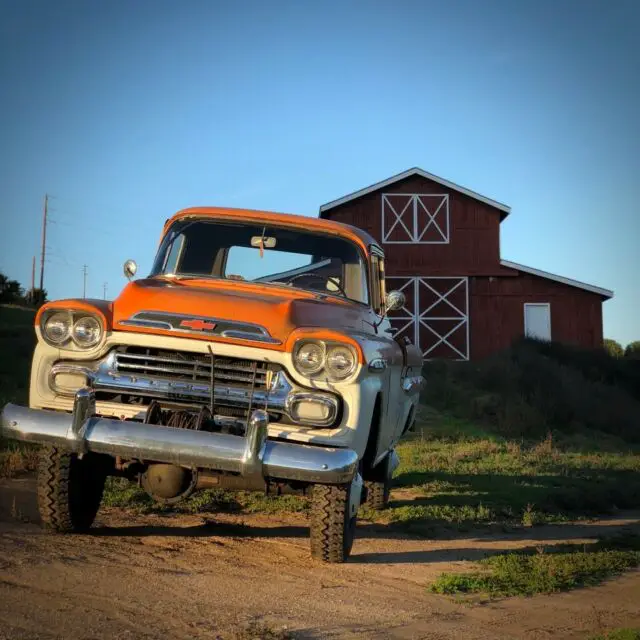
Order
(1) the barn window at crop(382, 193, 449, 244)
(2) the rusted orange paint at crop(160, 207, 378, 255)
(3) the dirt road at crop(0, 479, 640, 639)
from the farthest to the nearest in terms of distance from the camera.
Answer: (1) the barn window at crop(382, 193, 449, 244), (2) the rusted orange paint at crop(160, 207, 378, 255), (3) the dirt road at crop(0, 479, 640, 639)

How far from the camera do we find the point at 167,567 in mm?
5090

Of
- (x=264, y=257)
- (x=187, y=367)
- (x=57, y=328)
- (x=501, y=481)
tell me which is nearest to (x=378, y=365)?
(x=187, y=367)

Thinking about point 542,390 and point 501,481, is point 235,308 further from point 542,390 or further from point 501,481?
point 542,390

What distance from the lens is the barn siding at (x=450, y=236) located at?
28109mm

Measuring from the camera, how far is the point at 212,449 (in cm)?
453

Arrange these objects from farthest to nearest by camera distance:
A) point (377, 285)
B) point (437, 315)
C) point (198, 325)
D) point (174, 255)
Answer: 1. point (437, 315)
2. point (377, 285)
3. point (174, 255)
4. point (198, 325)

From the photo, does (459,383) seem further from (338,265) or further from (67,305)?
(67,305)

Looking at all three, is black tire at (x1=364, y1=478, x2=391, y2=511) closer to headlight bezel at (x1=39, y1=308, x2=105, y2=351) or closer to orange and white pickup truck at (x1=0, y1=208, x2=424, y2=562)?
orange and white pickup truck at (x1=0, y1=208, x2=424, y2=562)

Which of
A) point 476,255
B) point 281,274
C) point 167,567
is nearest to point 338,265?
point 281,274

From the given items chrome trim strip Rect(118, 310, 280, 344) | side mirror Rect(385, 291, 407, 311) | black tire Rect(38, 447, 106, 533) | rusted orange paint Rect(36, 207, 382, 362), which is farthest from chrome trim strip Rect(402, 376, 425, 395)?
black tire Rect(38, 447, 106, 533)

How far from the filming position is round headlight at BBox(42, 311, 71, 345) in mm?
5238

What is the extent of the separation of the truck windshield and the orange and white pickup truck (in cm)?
75

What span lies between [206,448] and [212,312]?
103cm

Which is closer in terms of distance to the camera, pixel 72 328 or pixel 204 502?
pixel 72 328
